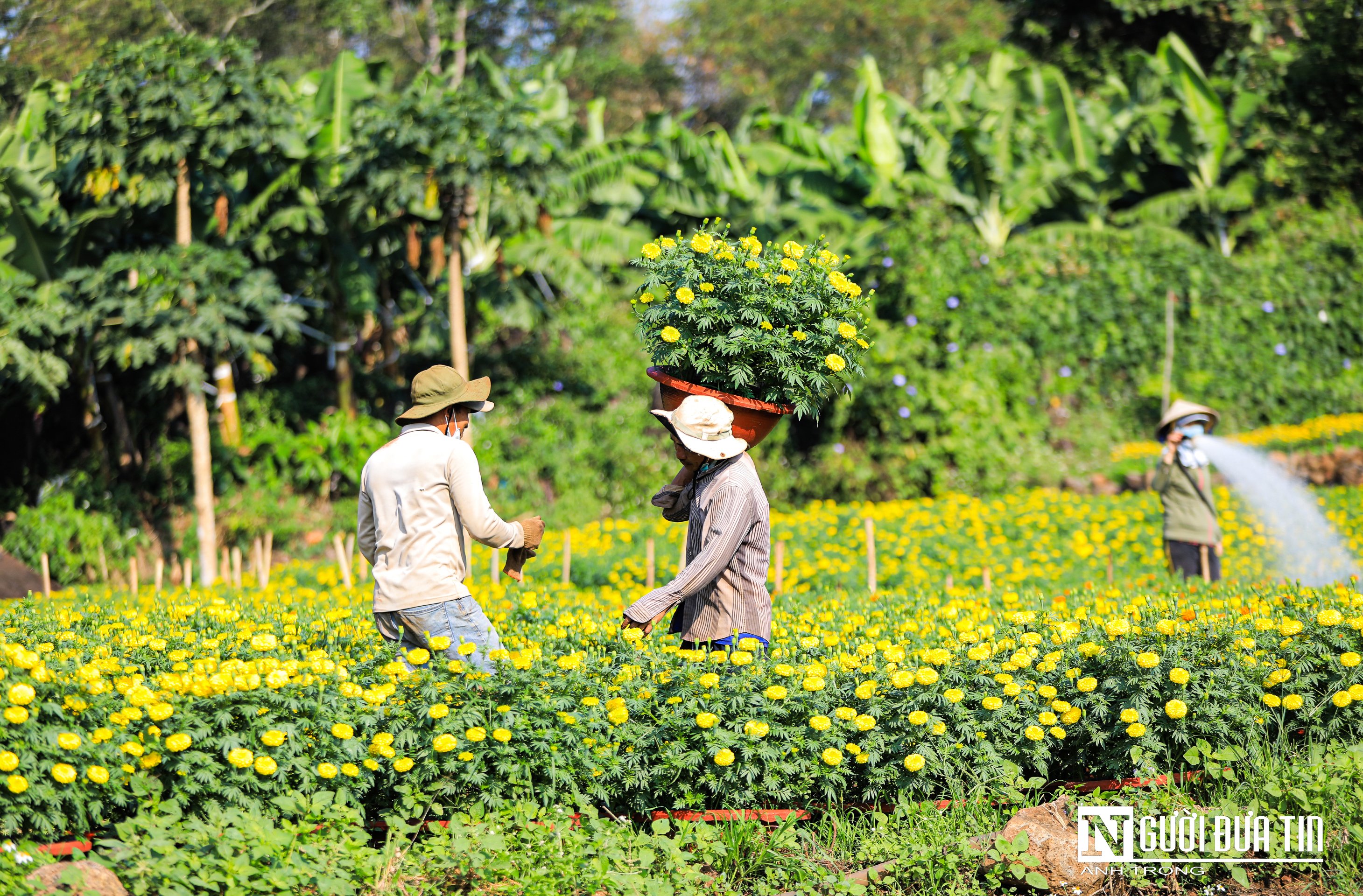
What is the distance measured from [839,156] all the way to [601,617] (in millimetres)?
10567

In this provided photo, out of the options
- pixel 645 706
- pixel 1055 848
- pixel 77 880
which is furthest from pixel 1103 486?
pixel 77 880

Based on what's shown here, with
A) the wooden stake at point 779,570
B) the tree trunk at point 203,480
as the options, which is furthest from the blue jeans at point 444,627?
the tree trunk at point 203,480

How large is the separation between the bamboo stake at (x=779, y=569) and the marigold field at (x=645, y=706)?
7.53 ft

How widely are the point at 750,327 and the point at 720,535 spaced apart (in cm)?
91

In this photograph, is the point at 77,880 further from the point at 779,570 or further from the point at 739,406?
the point at 779,570

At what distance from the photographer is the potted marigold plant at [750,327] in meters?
4.67

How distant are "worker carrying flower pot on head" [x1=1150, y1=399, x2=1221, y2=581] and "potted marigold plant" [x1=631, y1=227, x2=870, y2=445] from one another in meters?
4.04

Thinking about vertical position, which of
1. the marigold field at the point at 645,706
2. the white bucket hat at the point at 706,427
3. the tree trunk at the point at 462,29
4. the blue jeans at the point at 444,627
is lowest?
the marigold field at the point at 645,706

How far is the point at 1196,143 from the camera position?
15.2 m

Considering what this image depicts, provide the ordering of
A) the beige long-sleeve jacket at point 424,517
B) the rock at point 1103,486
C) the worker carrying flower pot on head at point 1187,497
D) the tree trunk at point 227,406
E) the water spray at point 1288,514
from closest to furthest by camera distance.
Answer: the beige long-sleeve jacket at point 424,517, the worker carrying flower pot on head at point 1187,497, the water spray at point 1288,514, the tree trunk at point 227,406, the rock at point 1103,486

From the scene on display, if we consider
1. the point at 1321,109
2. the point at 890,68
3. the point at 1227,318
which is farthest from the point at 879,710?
the point at 890,68

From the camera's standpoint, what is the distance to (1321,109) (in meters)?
12.3

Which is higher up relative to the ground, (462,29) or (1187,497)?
(462,29)

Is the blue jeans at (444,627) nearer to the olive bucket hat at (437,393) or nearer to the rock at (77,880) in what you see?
the olive bucket hat at (437,393)
